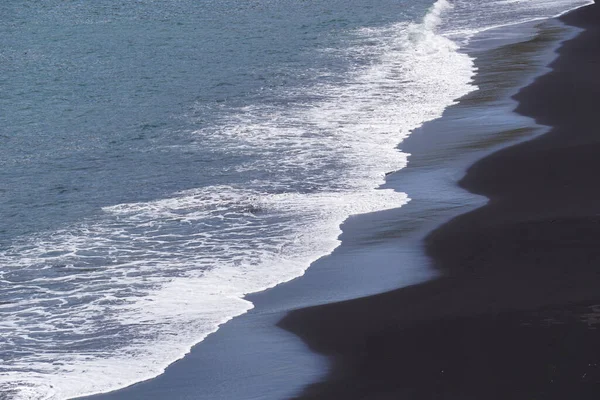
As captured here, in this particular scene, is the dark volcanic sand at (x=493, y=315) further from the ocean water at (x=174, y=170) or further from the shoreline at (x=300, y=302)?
the ocean water at (x=174, y=170)

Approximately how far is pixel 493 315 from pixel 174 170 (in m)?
7.85

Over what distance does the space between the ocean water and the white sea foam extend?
0.09ft

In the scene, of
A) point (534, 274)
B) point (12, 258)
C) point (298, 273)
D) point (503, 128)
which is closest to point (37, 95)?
point (503, 128)

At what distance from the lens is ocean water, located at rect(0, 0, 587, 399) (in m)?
9.26

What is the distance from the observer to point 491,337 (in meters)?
8.08

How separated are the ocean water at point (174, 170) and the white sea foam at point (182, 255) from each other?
27 millimetres

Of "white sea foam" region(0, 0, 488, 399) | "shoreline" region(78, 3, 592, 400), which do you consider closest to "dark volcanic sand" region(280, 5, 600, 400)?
"shoreline" region(78, 3, 592, 400)

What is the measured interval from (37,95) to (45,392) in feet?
54.5

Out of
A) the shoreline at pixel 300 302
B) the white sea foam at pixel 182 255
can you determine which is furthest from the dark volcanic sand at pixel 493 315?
the white sea foam at pixel 182 255

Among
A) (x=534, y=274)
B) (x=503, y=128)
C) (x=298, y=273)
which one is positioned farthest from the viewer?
(x=503, y=128)

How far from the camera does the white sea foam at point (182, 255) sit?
28.2ft

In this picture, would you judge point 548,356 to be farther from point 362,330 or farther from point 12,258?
point 12,258

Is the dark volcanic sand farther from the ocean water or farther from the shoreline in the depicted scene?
the ocean water

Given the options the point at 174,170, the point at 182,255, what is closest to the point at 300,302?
the point at 182,255
